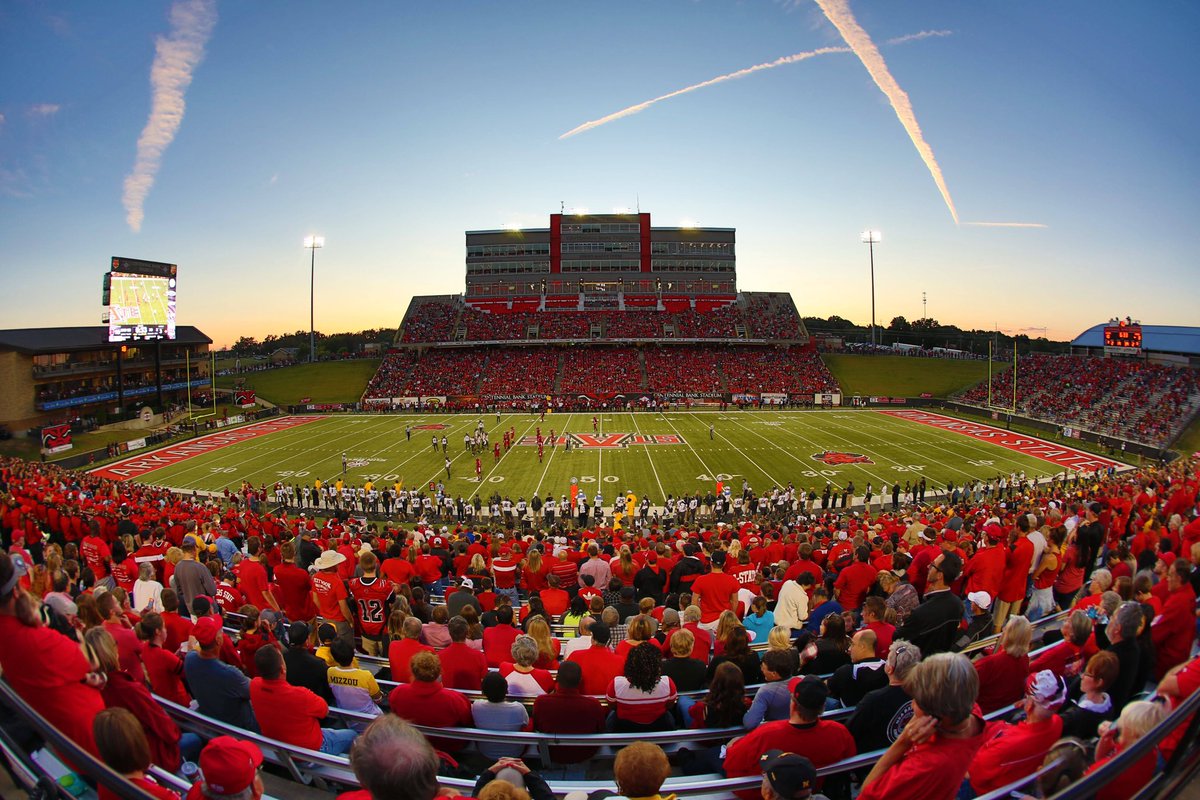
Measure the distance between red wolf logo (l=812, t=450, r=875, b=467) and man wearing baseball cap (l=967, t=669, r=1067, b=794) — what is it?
1195 inches

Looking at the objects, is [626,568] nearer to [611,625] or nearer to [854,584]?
[611,625]

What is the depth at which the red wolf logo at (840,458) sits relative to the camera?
32.2 meters

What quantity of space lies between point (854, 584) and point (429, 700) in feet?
18.0

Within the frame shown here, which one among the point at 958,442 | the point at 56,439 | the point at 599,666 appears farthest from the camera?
the point at 958,442

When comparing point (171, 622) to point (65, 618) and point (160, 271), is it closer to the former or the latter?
point (65, 618)

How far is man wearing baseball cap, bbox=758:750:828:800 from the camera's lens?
8.75 feet

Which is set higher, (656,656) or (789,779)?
(789,779)

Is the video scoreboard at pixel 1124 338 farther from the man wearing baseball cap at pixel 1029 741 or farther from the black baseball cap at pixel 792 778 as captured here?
the black baseball cap at pixel 792 778

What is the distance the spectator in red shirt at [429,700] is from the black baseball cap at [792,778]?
236 centimetres

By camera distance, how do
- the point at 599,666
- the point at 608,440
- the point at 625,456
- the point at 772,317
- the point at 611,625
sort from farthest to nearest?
the point at 772,317
the point at 608,440
the point at 625,456
the point at 611,625
the point at 599,666

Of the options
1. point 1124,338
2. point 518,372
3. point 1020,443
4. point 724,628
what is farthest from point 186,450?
point 1124,338

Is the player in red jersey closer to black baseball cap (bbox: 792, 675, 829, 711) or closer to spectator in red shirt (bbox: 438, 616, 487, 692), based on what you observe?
spectator in red shirt (bbox: 438, 616, 487, 692)

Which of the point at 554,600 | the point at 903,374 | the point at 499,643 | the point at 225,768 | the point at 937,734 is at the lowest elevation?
the point at 554,600

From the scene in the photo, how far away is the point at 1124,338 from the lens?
50625 millimetres
